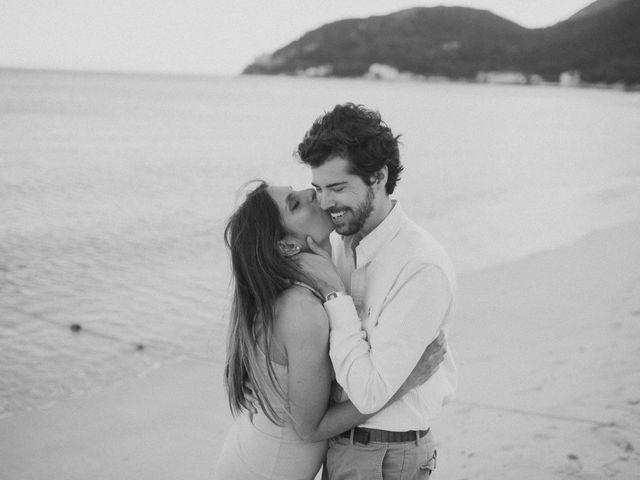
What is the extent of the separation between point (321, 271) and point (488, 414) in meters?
3.17

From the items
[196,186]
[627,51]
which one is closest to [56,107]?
[196,186]

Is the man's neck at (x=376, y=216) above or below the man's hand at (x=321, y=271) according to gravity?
above

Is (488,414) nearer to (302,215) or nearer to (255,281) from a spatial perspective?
(302,215)

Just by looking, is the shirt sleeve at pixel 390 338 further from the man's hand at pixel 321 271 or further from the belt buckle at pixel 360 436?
the belt buckle at pixel 360 436

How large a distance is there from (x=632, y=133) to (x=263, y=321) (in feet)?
136

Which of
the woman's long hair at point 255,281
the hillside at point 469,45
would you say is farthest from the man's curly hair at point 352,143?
the hillside at point 469,45

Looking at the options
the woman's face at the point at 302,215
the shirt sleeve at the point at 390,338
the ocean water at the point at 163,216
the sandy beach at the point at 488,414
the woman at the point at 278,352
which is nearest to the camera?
the shirt sleeve at the point at 390,338

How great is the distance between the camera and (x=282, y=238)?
2744mm

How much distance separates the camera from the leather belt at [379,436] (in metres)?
2.54

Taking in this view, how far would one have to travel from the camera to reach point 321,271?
8.61 ft

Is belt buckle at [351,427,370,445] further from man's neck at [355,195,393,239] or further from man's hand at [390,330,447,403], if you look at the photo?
man's neck at [355,195,393,239]

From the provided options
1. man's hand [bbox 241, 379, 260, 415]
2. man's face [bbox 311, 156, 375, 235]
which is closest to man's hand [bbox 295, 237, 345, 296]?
man's face [bbox 311, 156, 375, 235]

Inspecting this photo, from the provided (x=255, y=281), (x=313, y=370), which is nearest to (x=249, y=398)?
(x=313, y=370)

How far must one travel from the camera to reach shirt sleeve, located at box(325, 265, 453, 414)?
2316 millimetres
